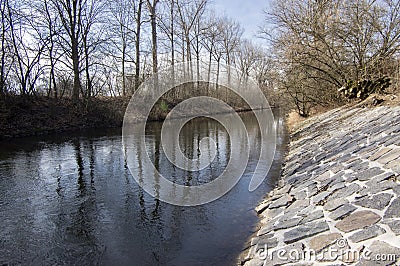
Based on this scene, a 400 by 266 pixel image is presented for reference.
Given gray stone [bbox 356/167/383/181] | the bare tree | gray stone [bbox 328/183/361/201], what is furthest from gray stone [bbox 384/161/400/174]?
the bare tree

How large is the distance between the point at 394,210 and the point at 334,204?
87cm

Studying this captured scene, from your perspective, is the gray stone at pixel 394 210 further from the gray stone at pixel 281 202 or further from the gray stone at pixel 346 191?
the gray stone at pixel 281 202

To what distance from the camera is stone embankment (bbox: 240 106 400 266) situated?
2.67 m

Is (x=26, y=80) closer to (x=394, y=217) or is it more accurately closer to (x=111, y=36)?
(x=111, y=36)

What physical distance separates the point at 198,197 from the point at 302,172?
232 centimetres

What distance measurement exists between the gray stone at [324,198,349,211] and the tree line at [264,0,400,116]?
771 centimetres

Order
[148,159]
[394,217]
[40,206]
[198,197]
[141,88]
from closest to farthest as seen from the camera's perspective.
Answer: [394,217] < [40,206] < [198,197] < [148,159] < [141,88]

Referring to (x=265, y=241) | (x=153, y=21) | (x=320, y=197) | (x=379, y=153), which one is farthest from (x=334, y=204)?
(x=153, y=21)

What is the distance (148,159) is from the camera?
902cm

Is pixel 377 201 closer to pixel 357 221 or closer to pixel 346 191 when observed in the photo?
pixel 357 221

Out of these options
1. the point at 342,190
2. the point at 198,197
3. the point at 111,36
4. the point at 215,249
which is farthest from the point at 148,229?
the point at 111,36

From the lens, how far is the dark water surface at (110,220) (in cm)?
368

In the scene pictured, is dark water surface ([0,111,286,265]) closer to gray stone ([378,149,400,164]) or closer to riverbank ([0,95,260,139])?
gray stone ([378,149,400,164])

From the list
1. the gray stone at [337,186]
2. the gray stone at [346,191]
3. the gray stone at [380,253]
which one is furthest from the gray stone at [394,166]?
the gray stone at [380,253]
